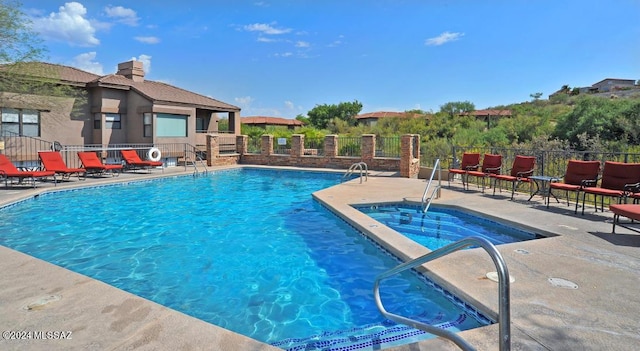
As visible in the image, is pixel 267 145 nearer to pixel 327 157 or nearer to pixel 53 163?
pixel 327 157

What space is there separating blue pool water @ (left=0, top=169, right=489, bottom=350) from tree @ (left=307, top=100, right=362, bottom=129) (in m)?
49.3

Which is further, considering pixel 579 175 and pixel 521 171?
pixel 521 171

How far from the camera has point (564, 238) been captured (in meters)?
6.02

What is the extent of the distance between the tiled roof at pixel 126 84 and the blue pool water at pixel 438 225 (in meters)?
15.2

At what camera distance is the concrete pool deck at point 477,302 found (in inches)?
116

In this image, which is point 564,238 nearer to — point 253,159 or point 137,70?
point 253,159

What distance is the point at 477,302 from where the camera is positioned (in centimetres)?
373

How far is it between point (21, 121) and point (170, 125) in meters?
6.66

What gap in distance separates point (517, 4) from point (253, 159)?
1461 cm

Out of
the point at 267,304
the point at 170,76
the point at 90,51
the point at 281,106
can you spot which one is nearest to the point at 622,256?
the point at 267,304

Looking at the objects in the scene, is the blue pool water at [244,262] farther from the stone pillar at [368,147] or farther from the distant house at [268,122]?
the distant house at [268,122]

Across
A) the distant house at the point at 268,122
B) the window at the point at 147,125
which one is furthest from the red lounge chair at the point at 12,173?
the distant house at the point at 268,122

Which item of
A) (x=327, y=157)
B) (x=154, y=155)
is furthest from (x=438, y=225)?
(x=154, y=155)

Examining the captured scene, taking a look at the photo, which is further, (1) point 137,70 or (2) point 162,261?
(1) point 137,70
